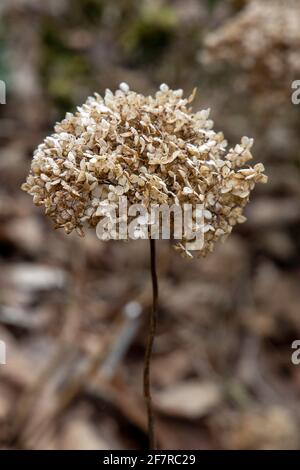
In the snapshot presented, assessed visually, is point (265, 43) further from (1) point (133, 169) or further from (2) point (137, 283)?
(1) point (133, 169)

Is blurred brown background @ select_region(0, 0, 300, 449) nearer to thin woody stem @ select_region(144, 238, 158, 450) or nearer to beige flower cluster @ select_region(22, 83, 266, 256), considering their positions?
thin woody stem @ select_region(144, 238, 158, 450)

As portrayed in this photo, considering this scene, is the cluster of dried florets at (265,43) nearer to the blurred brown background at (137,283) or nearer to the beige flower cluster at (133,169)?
the blurred brown background at (137,283)

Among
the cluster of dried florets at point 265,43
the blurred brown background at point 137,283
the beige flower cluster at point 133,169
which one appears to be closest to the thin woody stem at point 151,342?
the beige flower cluster at point 133,169

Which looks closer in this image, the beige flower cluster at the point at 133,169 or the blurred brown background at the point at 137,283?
the beige flower cluster at the point at 133,169

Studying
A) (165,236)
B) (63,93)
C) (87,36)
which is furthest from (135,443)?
(87,36)

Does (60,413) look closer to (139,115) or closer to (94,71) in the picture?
(139,115)

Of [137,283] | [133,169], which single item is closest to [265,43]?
[137,283]
